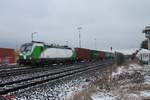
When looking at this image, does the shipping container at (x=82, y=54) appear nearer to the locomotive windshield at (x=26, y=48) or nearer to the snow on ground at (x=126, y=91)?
the locomotive windshield at (x=26, y=48)

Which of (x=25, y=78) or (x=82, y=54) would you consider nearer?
(x=25, y=78)

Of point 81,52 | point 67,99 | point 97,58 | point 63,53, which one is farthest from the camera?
point 97,58

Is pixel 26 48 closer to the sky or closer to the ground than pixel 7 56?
closer to the sky

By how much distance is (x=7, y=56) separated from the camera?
157 ft

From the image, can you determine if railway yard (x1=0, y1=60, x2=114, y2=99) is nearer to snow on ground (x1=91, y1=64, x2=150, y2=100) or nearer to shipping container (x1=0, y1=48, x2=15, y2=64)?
snow on ground (x1=91, y1=64, x2=150, y2=100)

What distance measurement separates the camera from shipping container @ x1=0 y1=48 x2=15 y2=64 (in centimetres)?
4547

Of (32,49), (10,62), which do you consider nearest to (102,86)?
(32,49)

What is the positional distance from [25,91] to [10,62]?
36339 mm

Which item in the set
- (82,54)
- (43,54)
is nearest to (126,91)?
(43,54)

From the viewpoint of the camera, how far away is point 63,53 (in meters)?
46.4

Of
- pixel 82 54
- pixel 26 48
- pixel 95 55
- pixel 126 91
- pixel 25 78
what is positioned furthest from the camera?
pixel 95 55

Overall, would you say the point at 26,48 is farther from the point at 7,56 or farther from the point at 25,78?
the point at 25,78

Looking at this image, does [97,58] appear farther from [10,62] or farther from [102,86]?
[102,86]

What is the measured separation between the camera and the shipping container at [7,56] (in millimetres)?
45469
